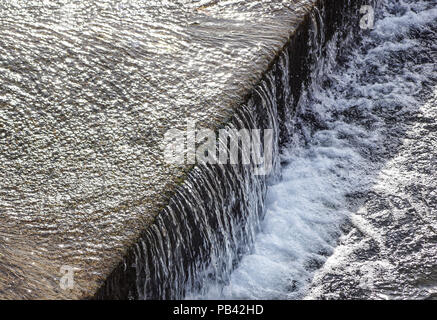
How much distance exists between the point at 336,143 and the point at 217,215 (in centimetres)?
133

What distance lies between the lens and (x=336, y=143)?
4520 mm

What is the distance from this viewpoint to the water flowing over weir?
3.09 m

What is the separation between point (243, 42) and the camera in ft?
13.5

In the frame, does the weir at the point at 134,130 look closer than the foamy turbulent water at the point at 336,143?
Yes

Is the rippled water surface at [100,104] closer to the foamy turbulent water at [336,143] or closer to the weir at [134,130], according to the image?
the weir at [134,130]

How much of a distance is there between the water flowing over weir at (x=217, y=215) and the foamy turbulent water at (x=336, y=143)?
0.11m

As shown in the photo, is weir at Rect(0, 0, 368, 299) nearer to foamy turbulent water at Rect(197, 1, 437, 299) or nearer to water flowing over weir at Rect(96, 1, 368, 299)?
water flowing over weir at Rect(96, 1, 368, 299)

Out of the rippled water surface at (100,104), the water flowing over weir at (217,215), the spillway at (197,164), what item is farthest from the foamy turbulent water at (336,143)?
the rippled water surface at (100,104)

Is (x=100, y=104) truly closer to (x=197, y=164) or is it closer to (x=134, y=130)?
(x=134, y=130)

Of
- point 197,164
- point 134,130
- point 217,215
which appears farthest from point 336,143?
point 134,130

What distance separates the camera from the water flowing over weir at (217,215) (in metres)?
3.09

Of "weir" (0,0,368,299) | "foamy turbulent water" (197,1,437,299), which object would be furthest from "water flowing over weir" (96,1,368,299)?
"foamy turbulent water" (197,1,437,299)

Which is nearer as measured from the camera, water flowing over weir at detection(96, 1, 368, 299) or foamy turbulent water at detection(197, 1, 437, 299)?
water flowing over weir at detection(96, 1, 368, 299)

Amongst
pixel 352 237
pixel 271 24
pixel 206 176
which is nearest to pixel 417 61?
pixel 271 24
